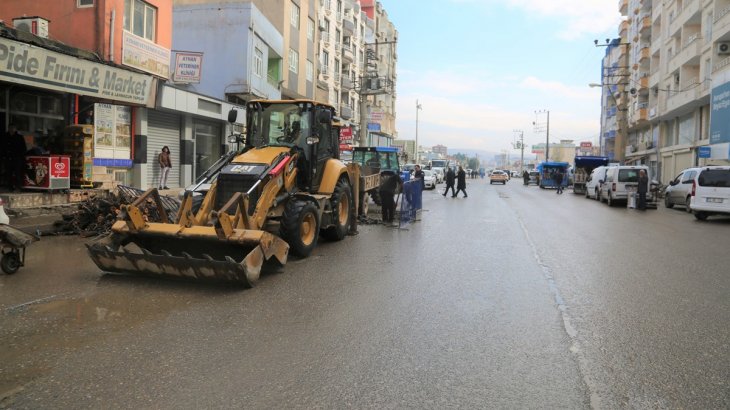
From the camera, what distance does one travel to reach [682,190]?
2217cm

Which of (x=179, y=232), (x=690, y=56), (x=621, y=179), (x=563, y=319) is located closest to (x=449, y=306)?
(x=563, y=319)

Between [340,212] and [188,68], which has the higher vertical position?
[188,68]

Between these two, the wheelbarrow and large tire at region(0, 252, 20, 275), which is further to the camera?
large tire at region(0, 252, 20, 275)

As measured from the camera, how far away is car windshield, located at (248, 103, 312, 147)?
10.2 m

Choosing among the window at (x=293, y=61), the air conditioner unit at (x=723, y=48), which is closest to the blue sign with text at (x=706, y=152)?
the air conditioner unit at (x=723, y=48)

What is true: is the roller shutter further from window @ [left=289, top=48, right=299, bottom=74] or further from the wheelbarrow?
window @ [left=289, top=48, right=299, bottom=74]

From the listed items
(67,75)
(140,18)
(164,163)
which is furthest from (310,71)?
(67,75)

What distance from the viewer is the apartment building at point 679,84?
3039cm

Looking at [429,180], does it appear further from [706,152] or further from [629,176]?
[706,152]

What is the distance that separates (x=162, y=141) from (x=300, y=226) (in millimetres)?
14541

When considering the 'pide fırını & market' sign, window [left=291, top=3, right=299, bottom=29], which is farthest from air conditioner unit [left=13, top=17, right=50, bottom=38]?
window [left=291, top=3, right=299, bottom=29]

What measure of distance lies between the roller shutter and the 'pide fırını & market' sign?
3.97 metres

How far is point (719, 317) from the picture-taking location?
5.80m

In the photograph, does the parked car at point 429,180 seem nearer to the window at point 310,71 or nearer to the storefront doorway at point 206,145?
the window at point 310,71
